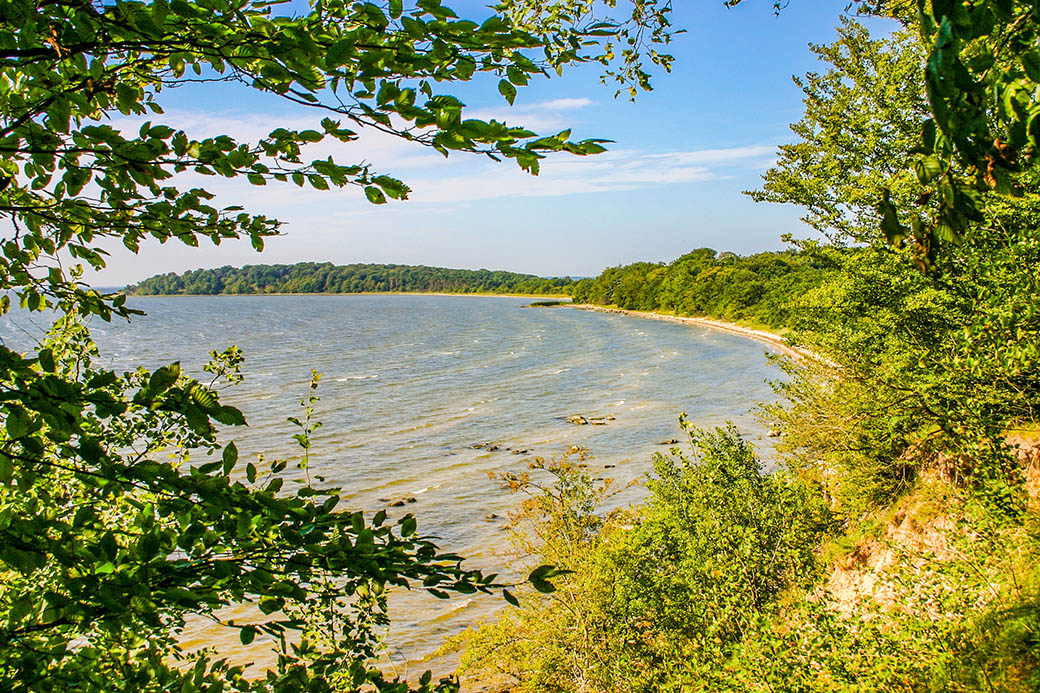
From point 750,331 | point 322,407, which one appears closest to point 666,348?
point 750,331

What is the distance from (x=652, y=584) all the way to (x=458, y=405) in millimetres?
30538

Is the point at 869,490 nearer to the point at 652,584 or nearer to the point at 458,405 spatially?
the point at 652,584

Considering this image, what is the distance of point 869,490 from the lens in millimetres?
16359

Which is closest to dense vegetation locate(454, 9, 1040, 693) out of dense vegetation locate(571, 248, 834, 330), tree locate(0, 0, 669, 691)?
tree locate(0, 0, 669, 691)

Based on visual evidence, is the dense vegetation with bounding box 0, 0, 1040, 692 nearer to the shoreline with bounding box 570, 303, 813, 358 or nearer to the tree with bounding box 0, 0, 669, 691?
the tree with bounding box 0, 0, 669, 691

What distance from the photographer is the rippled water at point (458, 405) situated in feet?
75.7

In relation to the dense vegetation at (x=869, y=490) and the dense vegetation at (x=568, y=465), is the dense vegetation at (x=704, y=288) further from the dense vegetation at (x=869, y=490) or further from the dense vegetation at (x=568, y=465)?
the dense vegetation at (x=568, y=465)

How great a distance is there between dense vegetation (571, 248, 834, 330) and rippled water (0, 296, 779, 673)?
1816cm

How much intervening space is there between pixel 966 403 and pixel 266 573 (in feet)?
33.0

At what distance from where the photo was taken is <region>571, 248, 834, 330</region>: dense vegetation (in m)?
103

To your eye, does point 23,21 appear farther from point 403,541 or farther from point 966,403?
point 966,403

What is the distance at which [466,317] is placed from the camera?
5217 inches

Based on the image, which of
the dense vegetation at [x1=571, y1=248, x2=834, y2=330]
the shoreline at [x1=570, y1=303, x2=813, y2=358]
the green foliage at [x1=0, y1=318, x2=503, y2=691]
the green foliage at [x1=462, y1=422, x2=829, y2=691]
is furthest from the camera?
the dense vegetation at [x1=571, y1=248, x2=834, y2=330]

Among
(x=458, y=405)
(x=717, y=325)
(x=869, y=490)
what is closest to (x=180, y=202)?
(x=869, y=490)
